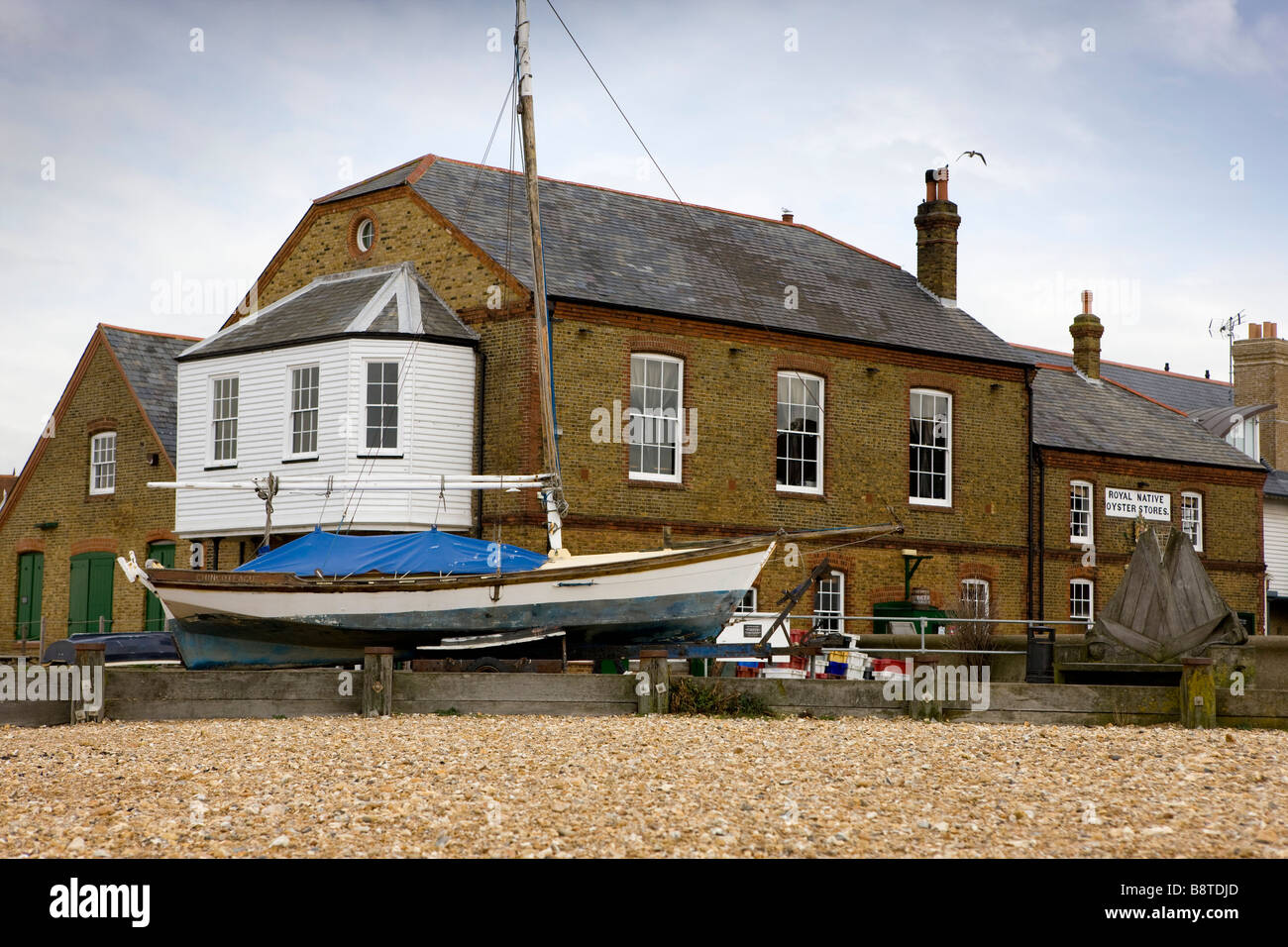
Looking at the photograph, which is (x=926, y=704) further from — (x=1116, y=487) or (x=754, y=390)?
(x=1116, y=487)

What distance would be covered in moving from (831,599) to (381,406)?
31.4 ft

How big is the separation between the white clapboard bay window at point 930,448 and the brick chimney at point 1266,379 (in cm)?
2081

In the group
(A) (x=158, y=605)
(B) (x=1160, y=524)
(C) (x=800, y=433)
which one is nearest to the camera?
(C) (x=800, y=433)

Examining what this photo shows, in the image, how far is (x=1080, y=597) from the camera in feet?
103

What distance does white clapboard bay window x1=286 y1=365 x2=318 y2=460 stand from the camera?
2441 cm

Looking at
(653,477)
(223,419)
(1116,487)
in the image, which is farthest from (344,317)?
(1116,487)

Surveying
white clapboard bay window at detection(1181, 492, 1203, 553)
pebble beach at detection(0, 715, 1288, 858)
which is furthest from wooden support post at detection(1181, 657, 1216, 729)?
white clapboard bay window at detection(1181, 492, 1203, 553)

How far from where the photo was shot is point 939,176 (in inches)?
1262

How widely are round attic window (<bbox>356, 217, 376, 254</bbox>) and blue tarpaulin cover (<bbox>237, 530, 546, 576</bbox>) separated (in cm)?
925

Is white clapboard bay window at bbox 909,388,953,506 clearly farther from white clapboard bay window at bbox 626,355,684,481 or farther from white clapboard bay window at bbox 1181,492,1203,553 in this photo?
white clapboard bay window at bbox 1181,492,1203,553

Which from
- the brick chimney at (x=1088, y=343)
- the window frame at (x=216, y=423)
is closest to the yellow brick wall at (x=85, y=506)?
the window frame at (x=216, y=423)

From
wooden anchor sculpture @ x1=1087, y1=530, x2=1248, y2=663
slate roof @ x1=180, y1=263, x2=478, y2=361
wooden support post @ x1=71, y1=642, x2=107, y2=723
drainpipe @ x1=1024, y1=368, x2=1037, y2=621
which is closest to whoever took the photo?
wooden support post @ x1=71, y1=642, x2=107, y2=723
